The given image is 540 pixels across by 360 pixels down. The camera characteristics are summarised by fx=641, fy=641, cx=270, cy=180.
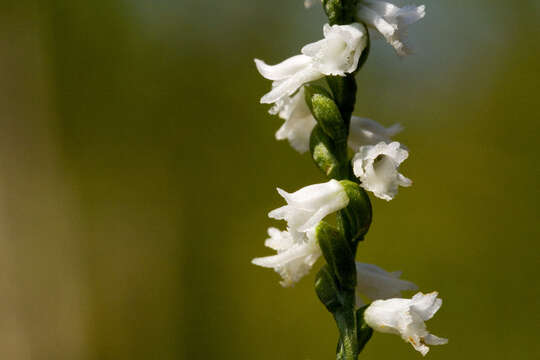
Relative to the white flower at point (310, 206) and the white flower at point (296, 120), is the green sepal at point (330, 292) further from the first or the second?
the white flower at point (296, 120)

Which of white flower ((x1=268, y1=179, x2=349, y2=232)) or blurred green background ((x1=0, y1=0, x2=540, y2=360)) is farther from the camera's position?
blurred green background ((x1=0, y1=0, x2=540, y2=360))

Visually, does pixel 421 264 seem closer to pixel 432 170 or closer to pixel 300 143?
pixel 432 170

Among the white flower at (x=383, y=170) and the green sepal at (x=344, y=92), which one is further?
the green sepal at (x=344, y=92)

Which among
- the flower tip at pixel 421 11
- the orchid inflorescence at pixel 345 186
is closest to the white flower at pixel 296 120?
the orchid inflorescence at pixel 345 186

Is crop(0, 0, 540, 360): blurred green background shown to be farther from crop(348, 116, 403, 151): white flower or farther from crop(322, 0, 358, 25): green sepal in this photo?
crop(322, 0, 358, 25): green sepal

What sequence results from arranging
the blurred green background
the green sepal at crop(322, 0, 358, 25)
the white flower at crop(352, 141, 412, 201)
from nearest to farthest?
the white flower at crop(352, 141, 412, 201), the green sepal at crop(322, 0, 358, 25), the blurred green background

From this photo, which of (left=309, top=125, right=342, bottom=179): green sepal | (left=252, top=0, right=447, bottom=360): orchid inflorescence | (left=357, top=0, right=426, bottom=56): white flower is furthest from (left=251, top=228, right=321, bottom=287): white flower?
(left=357, top=0, right=426, bottom=56): white flower

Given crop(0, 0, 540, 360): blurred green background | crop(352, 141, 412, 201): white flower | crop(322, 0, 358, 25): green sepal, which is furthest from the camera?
crop(0, 0, 540, 360): blurred green background

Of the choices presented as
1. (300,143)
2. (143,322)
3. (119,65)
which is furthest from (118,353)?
(300,143)
